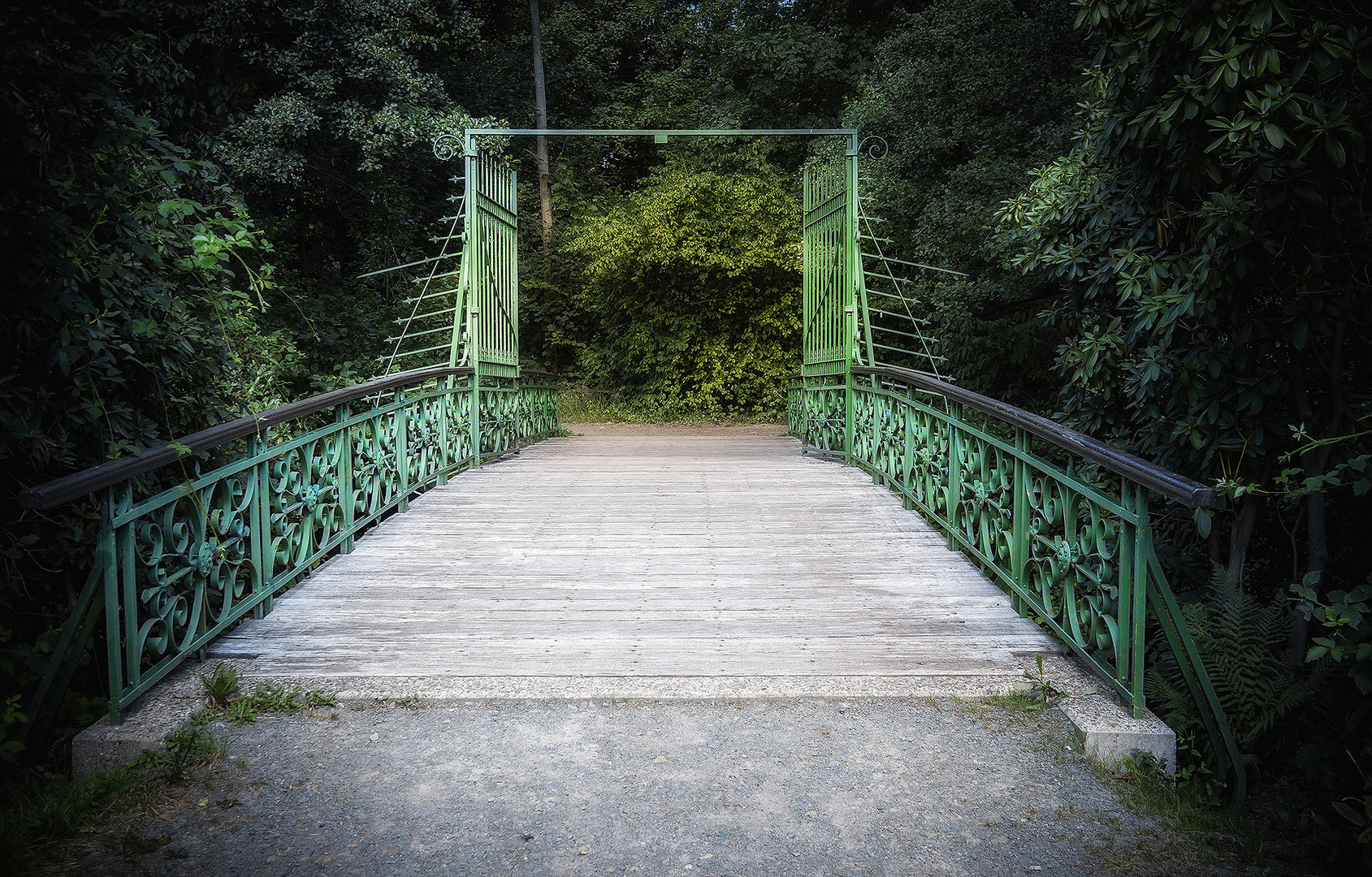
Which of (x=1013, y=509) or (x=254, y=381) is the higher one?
(x=254, y=381)

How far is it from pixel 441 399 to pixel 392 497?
1376 mm

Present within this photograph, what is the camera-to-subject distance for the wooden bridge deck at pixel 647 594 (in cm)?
412

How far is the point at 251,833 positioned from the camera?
9.36 ft

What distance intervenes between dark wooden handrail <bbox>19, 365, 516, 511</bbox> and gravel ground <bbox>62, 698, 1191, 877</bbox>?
39.8 inches

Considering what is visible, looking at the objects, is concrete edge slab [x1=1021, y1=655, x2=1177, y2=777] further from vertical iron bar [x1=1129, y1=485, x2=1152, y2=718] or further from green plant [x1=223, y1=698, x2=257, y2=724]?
green plant [x1=223, y1=698, x2=257, y2=724]

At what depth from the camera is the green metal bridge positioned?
3457 mm

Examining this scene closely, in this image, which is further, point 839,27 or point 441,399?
point 839,27

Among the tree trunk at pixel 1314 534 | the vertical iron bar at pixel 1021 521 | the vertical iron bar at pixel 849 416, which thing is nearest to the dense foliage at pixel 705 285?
the vertical iron bar at pixel 849 416

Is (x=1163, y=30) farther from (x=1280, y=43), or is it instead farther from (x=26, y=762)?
(x=26, y=762)

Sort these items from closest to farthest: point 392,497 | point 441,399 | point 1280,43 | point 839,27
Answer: point 1280,43, point 392,497, point 441,399, point 839,27

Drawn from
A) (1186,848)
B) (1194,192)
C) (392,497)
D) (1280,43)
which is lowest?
(1186,848)

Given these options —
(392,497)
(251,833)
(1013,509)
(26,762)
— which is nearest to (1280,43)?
(1013,509)

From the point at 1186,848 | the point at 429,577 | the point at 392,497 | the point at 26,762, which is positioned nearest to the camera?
the point at 1186,848

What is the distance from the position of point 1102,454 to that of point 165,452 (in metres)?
3.68
